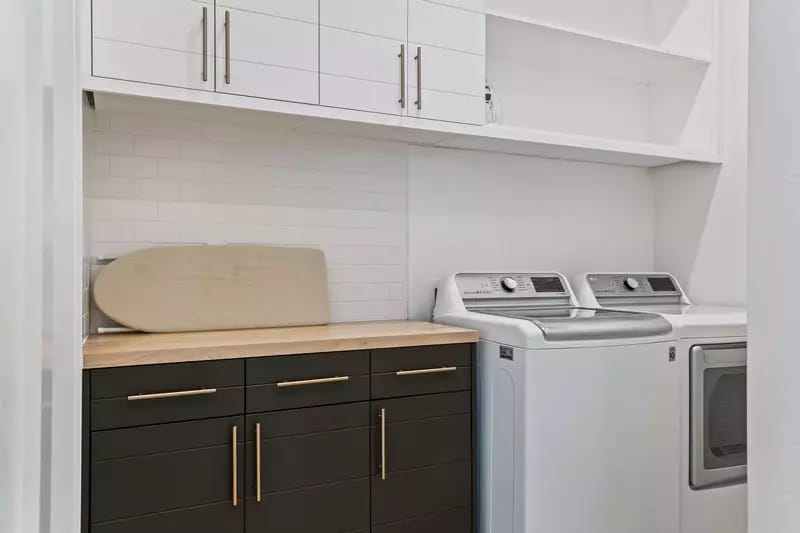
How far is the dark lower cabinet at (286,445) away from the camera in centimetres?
158

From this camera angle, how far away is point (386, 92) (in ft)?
6.79

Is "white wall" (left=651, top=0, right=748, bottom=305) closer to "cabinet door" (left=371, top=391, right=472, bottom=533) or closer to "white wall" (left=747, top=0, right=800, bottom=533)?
"cabinet door" (left=371, top=391, right=472, bottom=533)

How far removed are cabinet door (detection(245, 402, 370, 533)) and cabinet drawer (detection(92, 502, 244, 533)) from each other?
5 cm

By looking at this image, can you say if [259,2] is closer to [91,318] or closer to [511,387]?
[91,318]

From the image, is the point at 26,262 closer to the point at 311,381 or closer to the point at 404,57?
the point at 311,381

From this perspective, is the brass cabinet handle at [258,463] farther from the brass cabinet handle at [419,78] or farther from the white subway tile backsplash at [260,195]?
the brass cabinet handle at [419,78]

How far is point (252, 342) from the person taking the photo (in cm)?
174

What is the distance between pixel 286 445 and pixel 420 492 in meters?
0.52

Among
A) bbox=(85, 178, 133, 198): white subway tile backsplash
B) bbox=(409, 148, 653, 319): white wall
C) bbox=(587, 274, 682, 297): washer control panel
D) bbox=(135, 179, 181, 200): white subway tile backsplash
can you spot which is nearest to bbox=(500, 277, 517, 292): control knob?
bbox=(409, 148, 653, 319): white wall

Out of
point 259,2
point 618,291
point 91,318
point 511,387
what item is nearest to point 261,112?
point 259,2

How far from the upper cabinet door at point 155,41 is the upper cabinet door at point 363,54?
0.39 metres

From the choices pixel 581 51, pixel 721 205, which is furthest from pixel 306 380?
pixel 721 205

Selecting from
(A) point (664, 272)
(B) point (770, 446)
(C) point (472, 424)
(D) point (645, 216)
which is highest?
(D) point (645, 216)

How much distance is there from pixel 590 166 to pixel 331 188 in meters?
1.41
